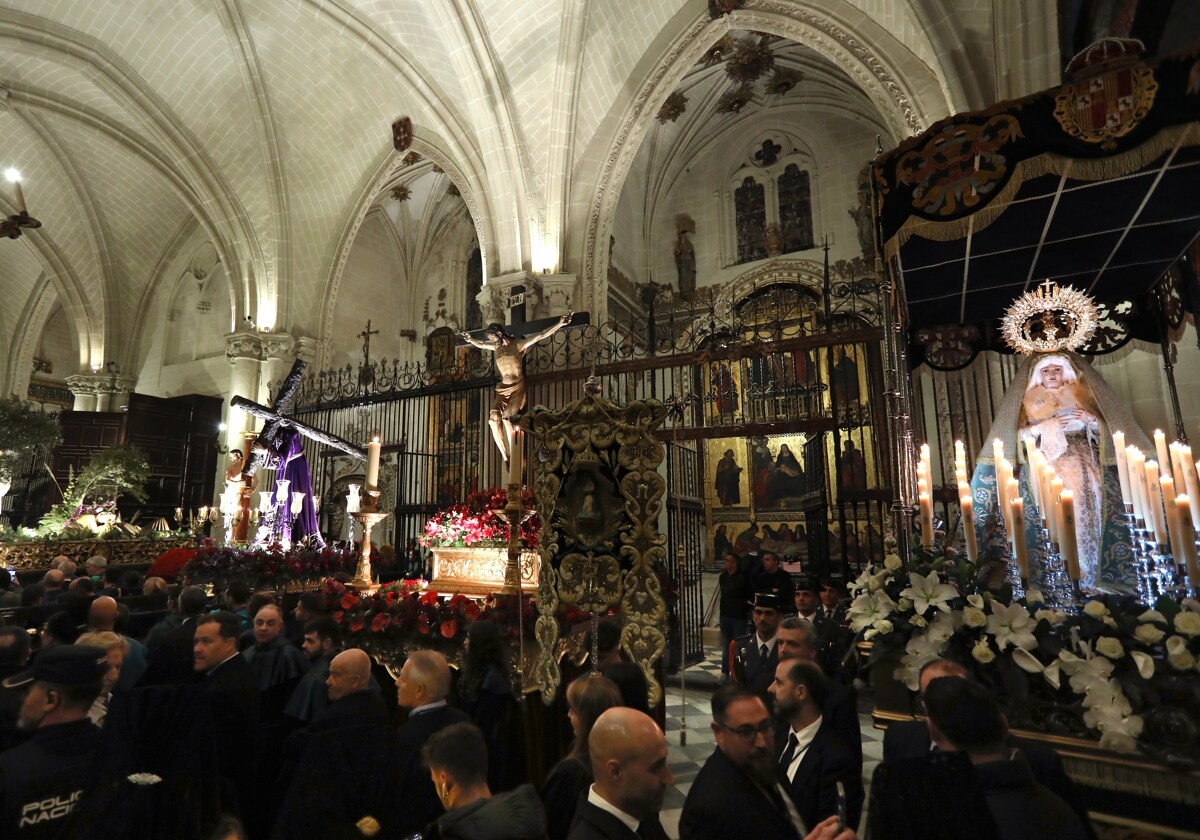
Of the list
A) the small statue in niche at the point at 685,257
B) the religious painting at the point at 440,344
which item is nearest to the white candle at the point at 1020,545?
the small statue in niche at the point at 685,257

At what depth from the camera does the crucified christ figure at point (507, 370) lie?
7672mm

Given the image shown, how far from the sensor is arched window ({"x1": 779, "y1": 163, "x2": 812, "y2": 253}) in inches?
551

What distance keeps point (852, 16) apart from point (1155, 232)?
5.52 meters

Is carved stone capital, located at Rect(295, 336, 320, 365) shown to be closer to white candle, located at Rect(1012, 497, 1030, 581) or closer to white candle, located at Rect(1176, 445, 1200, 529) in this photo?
white candle, located at Rect(1012, 497, 1030, 581)

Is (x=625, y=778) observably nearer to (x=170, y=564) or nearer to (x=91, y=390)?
(x=170, y=564)

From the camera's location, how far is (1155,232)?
4.57m

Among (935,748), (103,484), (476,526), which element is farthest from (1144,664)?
(103,484)

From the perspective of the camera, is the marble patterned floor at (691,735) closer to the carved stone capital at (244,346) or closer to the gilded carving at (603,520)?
the gilded carving at (603,520)

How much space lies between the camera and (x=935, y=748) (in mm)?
2094

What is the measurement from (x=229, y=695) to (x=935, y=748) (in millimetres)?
2822

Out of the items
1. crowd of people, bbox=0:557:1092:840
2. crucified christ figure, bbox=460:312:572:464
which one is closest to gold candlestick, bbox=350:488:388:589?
crucified christ figure, bbox=460:312:572:464

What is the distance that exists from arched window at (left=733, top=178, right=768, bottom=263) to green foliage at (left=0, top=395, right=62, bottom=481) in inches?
548

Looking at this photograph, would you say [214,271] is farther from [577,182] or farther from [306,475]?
[577,182]

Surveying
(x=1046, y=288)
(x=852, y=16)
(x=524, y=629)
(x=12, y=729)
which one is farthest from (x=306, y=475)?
(x=852, y=16)
